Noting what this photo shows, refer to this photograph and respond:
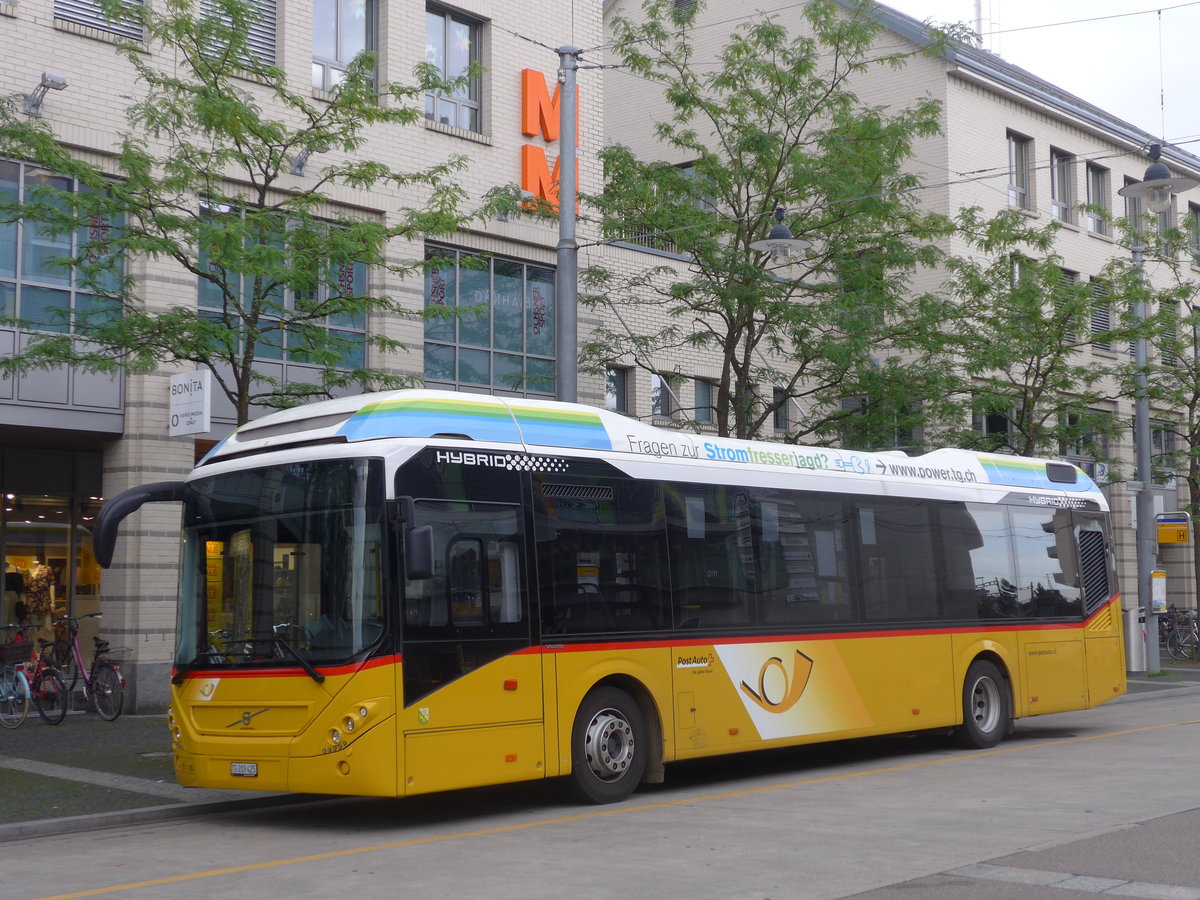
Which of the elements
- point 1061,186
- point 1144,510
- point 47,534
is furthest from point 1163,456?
point 47,534

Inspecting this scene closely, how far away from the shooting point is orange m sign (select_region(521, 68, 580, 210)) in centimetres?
2369

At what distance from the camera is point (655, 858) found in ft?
28.7

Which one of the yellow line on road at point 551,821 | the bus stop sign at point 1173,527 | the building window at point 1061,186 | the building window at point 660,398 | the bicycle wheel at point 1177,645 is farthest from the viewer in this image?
the building window at point 1061,186

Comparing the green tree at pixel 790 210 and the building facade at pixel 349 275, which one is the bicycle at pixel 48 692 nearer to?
the building facade at pixel 349 275

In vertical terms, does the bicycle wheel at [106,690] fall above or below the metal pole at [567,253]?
below

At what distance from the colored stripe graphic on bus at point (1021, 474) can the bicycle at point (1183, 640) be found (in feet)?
57.3

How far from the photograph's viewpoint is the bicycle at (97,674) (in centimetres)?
1805

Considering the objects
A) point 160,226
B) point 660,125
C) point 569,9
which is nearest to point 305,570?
point 160,226

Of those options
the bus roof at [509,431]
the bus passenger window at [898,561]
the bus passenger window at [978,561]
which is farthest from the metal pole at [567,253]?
the bus passenger window at [978,561]

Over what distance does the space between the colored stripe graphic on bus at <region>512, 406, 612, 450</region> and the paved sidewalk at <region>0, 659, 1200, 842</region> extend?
370cm

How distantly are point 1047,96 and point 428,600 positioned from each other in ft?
101

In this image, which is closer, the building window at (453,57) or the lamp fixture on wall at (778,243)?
the lamp fixture on wall at (778,243)

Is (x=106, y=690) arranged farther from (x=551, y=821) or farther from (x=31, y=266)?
(x=551, y=821)

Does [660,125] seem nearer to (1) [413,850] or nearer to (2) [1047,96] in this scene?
(1) [413,850]
